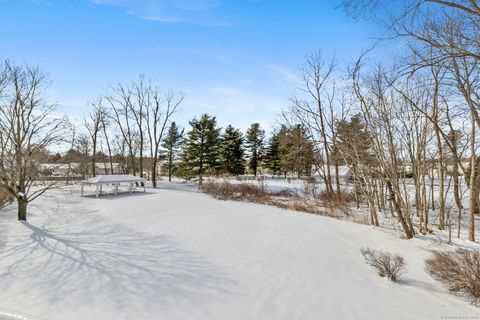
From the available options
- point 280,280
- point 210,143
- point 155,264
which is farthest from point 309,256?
point 210,143

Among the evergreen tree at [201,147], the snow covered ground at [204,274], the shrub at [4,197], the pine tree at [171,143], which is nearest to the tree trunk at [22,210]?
the snow covered ground at [204,274]

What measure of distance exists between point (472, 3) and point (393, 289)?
4270 millimetres

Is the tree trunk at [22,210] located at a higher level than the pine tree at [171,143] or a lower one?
lower

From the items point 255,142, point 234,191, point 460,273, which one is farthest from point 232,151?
point 460,273

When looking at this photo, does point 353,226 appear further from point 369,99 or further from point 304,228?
point 369,99

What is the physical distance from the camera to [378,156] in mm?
8320

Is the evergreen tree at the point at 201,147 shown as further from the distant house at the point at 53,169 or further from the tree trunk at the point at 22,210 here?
the tree trunk at the point at 22,210

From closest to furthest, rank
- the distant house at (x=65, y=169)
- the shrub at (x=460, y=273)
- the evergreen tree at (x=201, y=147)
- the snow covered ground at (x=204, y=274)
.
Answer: the snow covered ground at (x=204, y=274) → the shrub at (x=460, y=273) → the distant house at (x=65, y=169) → the evergreen tree at (x=201, y=147)

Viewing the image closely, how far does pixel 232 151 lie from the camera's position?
118 feet

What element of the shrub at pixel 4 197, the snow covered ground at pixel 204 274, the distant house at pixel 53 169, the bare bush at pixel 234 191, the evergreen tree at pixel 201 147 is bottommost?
the snow covered ground at pixel 204 274

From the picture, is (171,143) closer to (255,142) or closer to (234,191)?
(255,142)

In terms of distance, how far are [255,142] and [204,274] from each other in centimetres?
3583

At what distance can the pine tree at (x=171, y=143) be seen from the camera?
34.4m

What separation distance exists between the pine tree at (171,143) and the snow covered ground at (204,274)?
88.8 ft
